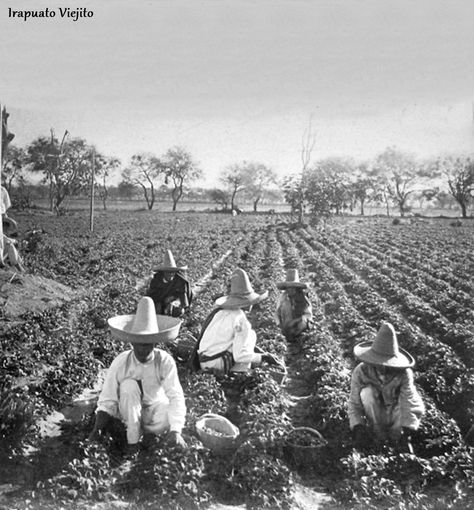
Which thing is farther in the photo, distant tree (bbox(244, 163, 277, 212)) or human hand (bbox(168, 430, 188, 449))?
distant tree (bbox(244, 163, 277, 212))

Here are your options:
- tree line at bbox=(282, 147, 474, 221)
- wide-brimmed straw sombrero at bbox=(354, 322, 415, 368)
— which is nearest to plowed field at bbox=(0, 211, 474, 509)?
wide-brimmed straw sombrero at bbox=(354, 322, 415, 368)

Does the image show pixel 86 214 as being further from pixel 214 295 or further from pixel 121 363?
pixel 121 363

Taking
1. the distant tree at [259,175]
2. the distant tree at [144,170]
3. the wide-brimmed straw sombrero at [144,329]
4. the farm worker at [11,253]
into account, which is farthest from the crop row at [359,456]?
the distant tree at [259,175]

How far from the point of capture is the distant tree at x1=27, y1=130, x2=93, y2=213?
14702 mm

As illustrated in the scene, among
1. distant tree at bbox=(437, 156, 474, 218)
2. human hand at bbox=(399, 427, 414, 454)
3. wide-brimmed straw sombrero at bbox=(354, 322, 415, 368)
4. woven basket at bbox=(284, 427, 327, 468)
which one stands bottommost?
woven basket at bbox=(284, 427, 327, 468)

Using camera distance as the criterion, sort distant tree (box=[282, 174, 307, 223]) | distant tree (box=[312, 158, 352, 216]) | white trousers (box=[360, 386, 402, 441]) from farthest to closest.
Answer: distant tree (box=[312, 158, 352, 216])
distant tree (box=[282, 174, 307, 223])
white trousers (box=[360, 386, 402, 441])

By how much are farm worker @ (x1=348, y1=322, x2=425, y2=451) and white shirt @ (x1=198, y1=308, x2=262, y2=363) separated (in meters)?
1.38

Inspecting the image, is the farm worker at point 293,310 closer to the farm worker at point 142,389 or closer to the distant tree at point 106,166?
the farm worker at point 142,389

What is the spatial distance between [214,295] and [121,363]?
6193 millimetres

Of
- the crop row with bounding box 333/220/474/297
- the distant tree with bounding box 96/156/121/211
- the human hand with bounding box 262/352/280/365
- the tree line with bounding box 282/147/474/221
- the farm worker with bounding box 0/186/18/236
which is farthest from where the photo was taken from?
the tree line with bounding box 282/147/474/221

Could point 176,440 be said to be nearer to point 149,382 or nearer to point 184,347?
point 149,382

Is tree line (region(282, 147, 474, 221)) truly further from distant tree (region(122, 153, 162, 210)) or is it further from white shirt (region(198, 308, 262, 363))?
white shirt (region(198, 308, 262, 363))

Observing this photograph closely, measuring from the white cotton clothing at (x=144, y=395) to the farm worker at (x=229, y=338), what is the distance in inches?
50.4

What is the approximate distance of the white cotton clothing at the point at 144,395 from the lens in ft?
12.6
